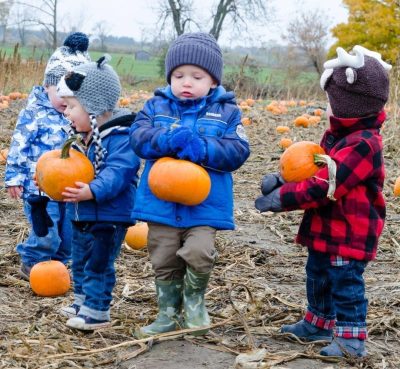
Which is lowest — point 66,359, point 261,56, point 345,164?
point 66,359

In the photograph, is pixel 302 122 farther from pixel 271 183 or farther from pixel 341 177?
pixel 341 177

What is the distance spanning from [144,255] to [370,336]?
84.9 inches

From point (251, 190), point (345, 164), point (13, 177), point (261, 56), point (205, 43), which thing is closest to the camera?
point (345, 164)

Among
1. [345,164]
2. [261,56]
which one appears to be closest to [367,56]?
[345,164]

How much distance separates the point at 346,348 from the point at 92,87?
179cm

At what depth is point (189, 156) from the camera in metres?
3.31

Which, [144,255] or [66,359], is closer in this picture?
[66,359]

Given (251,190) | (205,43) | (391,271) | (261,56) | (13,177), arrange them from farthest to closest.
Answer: (261,56) → (251,190) → (391,271) → (13,177) → (205,43)

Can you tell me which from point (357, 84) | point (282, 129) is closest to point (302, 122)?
point (282, 129)

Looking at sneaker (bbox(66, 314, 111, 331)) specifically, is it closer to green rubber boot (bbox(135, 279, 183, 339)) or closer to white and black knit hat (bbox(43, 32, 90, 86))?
green rubber boot (bbox(135, 279, 183, 339))

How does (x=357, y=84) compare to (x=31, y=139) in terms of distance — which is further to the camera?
(x=31, y=139)

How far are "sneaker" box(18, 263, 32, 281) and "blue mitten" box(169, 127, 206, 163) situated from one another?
1977mm

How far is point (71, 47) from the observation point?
4863mm

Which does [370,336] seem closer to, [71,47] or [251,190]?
[71,47]
